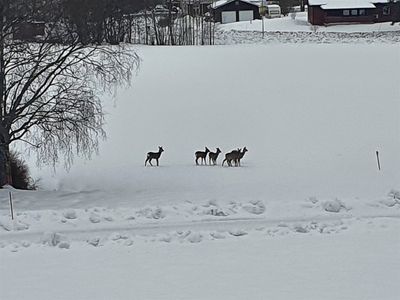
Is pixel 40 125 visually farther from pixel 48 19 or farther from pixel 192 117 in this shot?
pixel 192 117

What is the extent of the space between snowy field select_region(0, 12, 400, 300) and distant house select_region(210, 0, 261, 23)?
39.5 meters

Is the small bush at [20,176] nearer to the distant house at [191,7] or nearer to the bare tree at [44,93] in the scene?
the bare tree at [44,93]

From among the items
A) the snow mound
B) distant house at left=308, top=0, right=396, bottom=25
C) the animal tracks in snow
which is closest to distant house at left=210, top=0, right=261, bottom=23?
distant house at left=308, top=0, right=396, bottom=25

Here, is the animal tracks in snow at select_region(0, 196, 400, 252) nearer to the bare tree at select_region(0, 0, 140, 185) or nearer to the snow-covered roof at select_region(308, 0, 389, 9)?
the bare tree at select_region(0, 0, 140, 185)

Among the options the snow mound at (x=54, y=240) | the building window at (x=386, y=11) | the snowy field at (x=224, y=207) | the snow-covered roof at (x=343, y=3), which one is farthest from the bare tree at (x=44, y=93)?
the building window at (x=386, y=11)

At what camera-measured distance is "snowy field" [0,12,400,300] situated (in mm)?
9312

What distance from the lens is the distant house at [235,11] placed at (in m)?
66.6

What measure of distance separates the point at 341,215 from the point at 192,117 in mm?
13473

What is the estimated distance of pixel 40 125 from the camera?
14984 mm

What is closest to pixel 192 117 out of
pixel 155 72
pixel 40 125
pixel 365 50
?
pixel 155 72

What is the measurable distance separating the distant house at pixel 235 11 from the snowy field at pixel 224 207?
39.5 m

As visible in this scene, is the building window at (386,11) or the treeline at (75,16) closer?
the treeline at (75,16)

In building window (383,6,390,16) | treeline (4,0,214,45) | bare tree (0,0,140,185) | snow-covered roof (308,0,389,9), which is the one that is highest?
snow-covered roof (308,0,389,9)

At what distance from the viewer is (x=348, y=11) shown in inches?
2338
